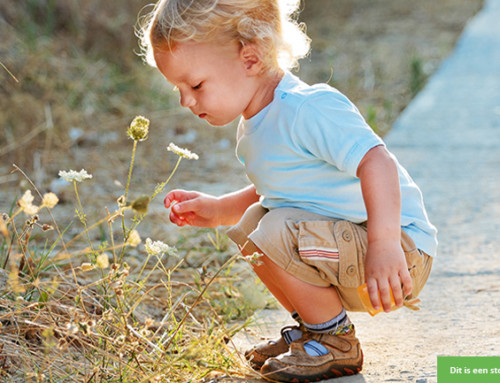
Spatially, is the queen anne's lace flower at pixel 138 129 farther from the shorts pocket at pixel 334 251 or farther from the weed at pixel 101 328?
the shorts pocket at pixel 334 251

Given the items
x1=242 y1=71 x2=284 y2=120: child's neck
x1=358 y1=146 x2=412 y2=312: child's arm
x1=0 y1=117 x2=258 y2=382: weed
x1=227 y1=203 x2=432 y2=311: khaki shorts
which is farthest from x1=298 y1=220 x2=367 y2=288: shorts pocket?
x1=242 y1=71 x2=284 y2=120: child's neck

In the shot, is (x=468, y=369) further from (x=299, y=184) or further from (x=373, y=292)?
(x=299, y=184)

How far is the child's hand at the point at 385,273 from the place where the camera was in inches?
65.2

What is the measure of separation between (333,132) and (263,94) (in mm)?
286

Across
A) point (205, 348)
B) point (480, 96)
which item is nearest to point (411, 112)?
point (480, 96)

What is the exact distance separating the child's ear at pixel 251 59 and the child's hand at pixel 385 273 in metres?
0.59

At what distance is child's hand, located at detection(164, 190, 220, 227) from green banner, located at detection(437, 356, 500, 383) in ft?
2.53

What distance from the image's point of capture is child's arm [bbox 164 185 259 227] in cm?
216

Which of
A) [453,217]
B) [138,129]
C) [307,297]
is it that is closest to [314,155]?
[307,297]

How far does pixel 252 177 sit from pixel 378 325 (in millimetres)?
614

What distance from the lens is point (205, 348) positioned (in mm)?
1567

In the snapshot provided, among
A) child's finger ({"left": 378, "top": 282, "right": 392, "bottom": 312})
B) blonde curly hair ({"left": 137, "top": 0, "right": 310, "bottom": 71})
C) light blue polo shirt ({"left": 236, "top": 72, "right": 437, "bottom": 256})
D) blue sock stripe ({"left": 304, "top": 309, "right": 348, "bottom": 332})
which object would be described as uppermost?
blonde curly hair ({"left": 137, "top": 0, "right": 310, "bottom": 71})

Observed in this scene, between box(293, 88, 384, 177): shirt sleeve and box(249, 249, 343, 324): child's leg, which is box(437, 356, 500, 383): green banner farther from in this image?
box(293, 88, 384, 177): shirt sleeve

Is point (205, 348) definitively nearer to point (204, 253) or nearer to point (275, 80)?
point (275, 80)
